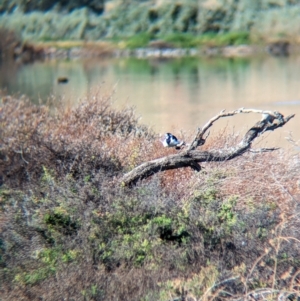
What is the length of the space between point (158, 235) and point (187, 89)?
1486cm

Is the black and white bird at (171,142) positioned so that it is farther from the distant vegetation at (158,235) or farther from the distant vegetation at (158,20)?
the distant vegetation at (158,20)

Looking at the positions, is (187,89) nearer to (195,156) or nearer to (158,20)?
(195,156)

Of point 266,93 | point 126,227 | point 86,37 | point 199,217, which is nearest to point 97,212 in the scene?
point 126,227

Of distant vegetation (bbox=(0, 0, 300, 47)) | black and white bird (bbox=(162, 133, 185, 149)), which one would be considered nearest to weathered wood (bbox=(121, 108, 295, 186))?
black and white bird (bbox=(162, 133, 185, 149))

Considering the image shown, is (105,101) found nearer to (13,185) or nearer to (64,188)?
(13,185)

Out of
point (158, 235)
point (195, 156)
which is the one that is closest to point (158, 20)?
point (195, 156)

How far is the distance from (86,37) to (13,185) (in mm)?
39557

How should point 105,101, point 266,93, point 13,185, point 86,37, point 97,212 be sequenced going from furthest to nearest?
point 86,37
point 266,93
point 105,101
point 13,185
point 97,212

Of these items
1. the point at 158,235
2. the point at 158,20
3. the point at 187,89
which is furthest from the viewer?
the point at 158,20

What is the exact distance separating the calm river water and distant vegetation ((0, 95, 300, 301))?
2.78 metres

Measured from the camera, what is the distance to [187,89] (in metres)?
19.4

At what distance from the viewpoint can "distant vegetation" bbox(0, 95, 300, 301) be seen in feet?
14.1

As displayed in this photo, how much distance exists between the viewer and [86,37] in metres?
45.6

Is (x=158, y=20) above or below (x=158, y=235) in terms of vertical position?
below
